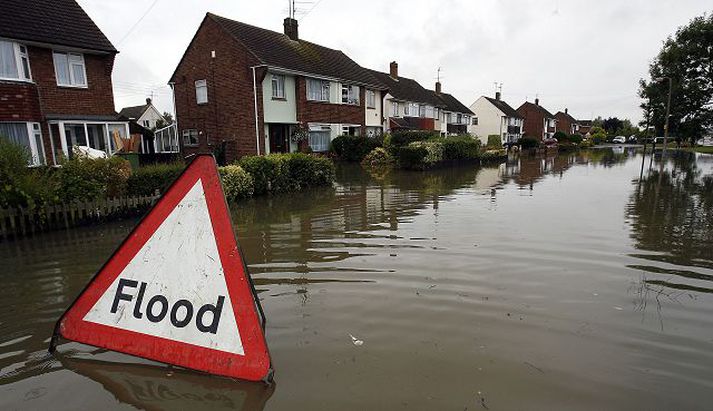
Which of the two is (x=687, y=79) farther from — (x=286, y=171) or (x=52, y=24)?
(x=52, y=24)

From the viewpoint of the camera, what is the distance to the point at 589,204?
12.6 metres

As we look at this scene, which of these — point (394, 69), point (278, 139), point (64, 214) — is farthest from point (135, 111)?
point (64, 214)

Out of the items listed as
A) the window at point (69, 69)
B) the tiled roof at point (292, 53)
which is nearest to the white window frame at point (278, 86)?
the tiled roof at point (292, 53)

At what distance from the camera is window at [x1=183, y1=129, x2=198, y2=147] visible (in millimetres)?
26953

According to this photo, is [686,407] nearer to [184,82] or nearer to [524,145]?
[184,82]

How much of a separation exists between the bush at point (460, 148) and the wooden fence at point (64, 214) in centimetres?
2088

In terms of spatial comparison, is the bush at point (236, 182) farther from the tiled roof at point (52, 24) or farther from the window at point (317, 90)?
the window at point (317, 90)

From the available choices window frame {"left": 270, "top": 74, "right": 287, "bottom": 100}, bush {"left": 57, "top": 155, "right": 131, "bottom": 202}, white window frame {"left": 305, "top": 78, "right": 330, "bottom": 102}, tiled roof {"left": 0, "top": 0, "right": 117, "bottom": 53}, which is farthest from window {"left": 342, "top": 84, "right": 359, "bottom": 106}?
bush {"left": 57, "top": 155, "right": 131, "bottom": 202}

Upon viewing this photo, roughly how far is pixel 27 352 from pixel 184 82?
1046 inches

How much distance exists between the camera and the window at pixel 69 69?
54.4 feet

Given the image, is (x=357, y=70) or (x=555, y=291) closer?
(x=555, y=291)

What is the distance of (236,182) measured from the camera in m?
13.0

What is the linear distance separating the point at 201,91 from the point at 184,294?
26.1 m

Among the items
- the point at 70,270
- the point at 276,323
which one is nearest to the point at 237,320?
the point at 276,323
